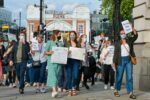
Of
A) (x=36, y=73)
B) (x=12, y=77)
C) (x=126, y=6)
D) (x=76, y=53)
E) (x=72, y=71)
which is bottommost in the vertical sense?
(x=12, y=77)

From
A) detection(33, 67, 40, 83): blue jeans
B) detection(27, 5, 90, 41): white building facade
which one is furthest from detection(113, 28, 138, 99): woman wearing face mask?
detection(27, 5, 90, 41): white building facade

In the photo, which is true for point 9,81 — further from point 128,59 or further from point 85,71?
point 128,59

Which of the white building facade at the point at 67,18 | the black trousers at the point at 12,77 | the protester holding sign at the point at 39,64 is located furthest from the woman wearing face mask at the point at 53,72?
the white building facade at the point at 67,18

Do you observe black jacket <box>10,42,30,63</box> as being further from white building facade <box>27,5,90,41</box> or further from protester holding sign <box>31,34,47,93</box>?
white building facade <box>27,5,90,41</box>

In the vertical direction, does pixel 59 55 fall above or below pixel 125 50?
below

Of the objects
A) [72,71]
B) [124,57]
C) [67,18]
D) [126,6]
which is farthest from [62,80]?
[67,18]

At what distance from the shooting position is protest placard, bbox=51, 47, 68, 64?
14.5 metres

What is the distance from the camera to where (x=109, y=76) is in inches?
707

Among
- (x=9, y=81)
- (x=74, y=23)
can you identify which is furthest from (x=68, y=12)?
(x=9, y=81)

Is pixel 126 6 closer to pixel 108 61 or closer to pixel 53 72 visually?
pixel 108 61

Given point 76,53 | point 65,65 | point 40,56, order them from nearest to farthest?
point 76,53 → point 65,65 → point 40,56

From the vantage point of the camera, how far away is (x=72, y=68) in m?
15.1

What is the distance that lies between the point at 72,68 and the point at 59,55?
83 centimetres

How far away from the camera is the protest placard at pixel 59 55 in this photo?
1449 centimetres
